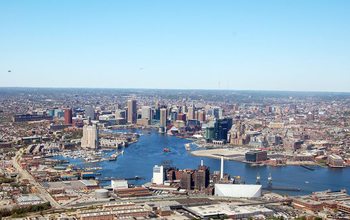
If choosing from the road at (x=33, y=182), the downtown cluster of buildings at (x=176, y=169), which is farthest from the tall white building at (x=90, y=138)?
the road at (x=33, y=182)

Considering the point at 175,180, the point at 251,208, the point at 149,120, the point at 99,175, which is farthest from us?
the point at 149,120

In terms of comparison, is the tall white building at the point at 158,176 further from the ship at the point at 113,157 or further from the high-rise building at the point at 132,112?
Result: the high-rise building at the point at 132,112

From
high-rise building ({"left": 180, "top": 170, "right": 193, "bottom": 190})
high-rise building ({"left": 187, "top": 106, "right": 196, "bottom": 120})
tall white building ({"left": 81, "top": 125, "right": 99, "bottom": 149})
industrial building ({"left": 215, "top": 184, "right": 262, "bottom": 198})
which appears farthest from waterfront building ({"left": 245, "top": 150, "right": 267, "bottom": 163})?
high-rise building ({"left": 187, "top": 106, "right": 196, "bottom": 120})

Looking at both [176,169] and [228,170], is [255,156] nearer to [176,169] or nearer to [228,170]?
[228,170]

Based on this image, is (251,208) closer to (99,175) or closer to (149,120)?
(99,175)

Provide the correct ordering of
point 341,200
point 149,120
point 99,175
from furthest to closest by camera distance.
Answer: point 149,120 < point 99,175 < point 341,200

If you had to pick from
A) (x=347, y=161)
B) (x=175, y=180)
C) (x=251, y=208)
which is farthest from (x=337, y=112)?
(x=251, y=208)
